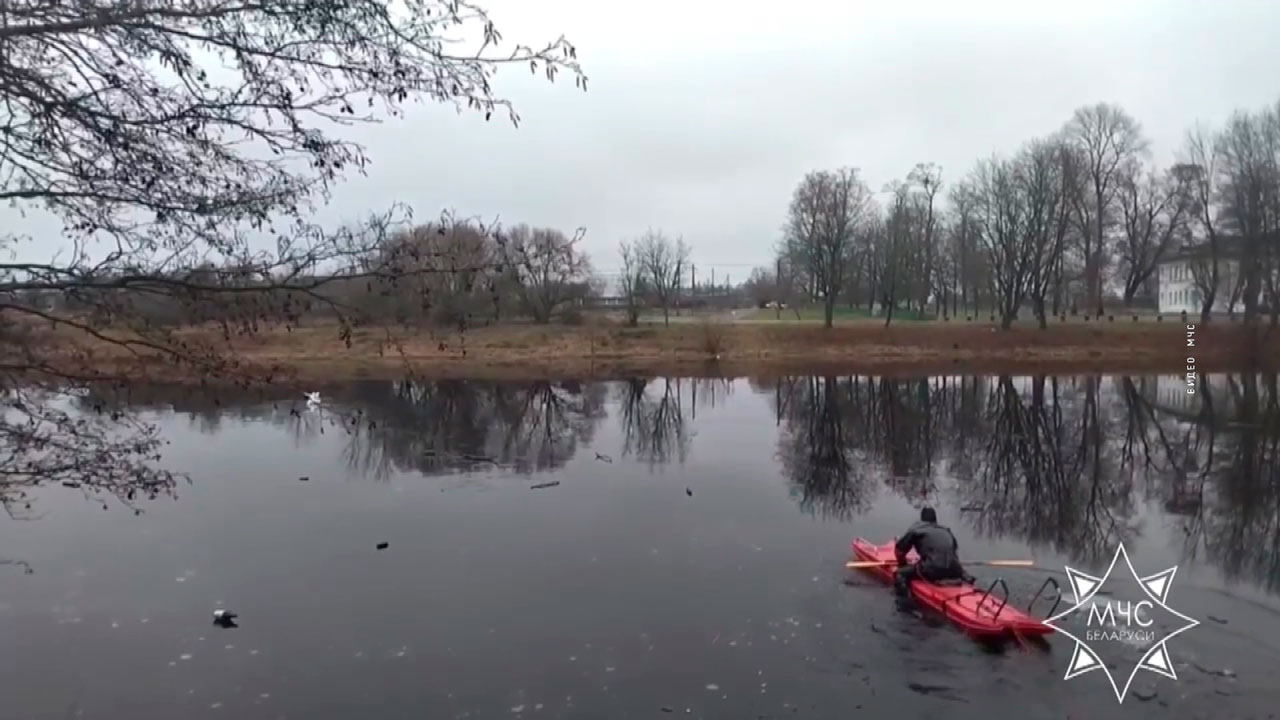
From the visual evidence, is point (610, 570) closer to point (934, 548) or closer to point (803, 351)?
point (934, 548)

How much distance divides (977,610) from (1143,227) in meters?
59.1

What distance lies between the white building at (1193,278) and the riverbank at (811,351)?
2581 mm

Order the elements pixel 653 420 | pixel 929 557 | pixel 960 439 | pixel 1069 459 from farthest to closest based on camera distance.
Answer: pixel 653 420
pixel 960 439
pixel 1069 459
pixel 929 557

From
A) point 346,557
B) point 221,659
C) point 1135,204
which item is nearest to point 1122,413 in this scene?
point 346,557

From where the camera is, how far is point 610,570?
12609 millimetres

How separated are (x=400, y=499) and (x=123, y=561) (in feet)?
16.4

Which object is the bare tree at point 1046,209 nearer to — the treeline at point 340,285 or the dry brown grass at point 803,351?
the dry brown grass at point 803,351

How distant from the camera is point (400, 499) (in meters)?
A: 17.3

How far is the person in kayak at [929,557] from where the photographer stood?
36.1 feet

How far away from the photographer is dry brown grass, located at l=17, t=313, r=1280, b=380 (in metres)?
42.6

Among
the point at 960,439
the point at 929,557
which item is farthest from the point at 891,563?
the point at 960,439

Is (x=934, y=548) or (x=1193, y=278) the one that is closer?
(x=934, y=548)

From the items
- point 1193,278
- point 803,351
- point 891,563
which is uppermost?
point 1193,278

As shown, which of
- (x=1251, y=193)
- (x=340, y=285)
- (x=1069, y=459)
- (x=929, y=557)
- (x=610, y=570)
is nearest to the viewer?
(x=340, y=285)
